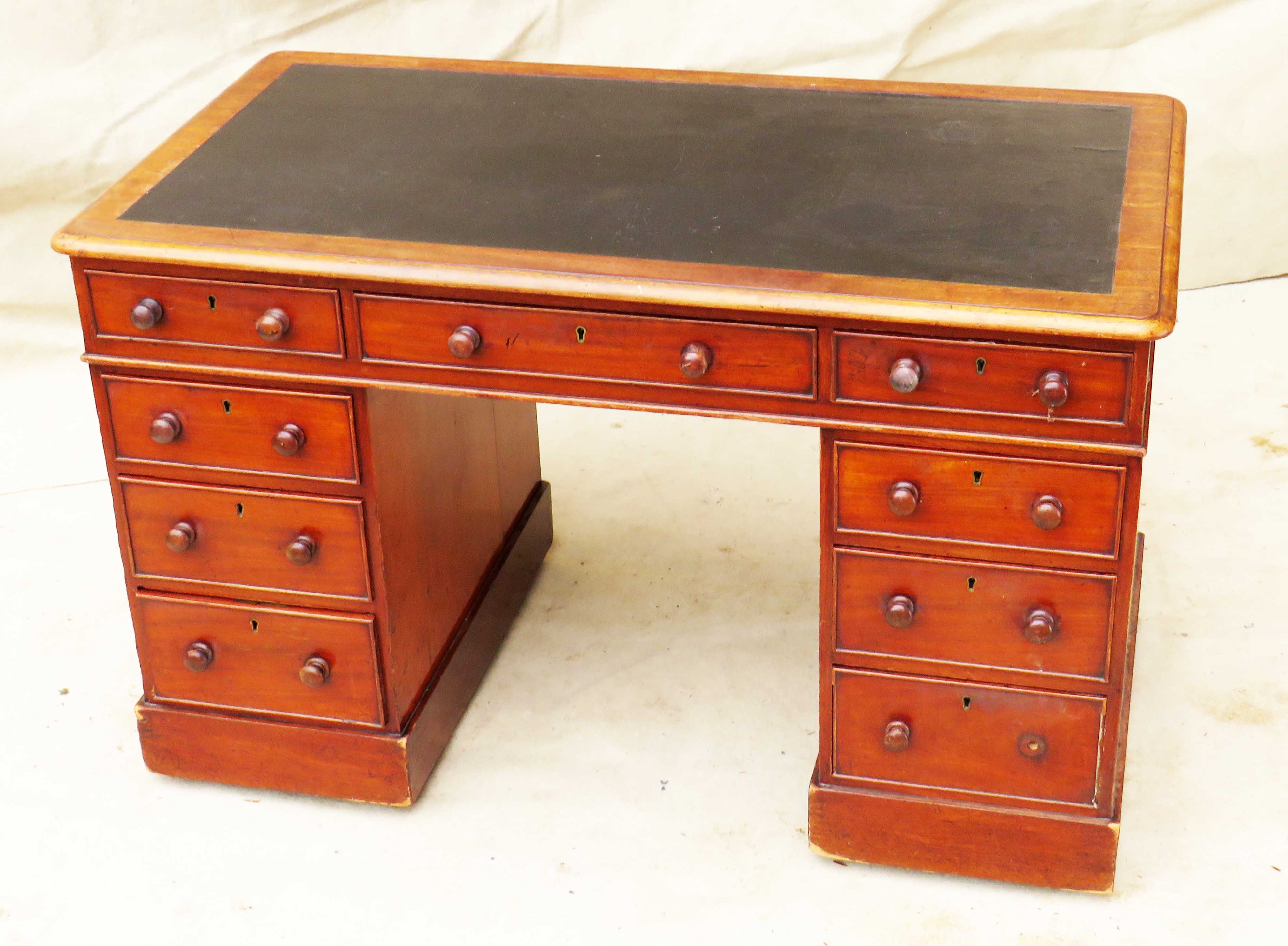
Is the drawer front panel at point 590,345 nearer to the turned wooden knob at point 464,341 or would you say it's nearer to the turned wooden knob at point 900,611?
the turned wooden knob at point 464,341

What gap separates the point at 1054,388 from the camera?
7.66 feet

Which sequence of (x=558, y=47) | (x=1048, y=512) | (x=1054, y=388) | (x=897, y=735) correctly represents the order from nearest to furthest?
(x=1054, y=388), (x=1048, y=512), (x=897, y=735), (x=558, y=47)

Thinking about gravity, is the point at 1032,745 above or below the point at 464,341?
below

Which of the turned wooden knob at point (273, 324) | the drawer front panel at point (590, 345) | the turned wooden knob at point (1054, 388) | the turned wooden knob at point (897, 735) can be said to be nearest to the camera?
the turned wooden knob at point (1054, 388)

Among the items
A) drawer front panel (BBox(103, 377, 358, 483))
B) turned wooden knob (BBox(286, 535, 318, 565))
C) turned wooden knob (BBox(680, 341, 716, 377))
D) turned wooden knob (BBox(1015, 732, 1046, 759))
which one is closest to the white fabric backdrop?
drawer front panel (BBox(103, 377, 358, 483))

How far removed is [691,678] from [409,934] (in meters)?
0.77

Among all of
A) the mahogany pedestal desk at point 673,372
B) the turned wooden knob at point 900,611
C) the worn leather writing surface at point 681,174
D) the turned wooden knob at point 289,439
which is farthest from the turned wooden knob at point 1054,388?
the turned wooden knob at point 289,439

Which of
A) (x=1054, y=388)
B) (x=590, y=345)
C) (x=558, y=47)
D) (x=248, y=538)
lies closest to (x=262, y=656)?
(x=248, y=538)

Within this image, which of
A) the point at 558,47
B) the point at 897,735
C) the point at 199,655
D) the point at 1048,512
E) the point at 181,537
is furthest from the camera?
the point at 558,47

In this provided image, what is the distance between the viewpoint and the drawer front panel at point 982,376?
7.68 feet

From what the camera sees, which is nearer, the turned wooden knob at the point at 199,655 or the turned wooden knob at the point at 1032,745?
the turned wooden knob at the point at 1032,745

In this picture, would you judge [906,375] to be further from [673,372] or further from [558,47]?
[558,47]

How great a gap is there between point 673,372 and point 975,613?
1.84 ft

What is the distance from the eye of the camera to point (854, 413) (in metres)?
2.45
